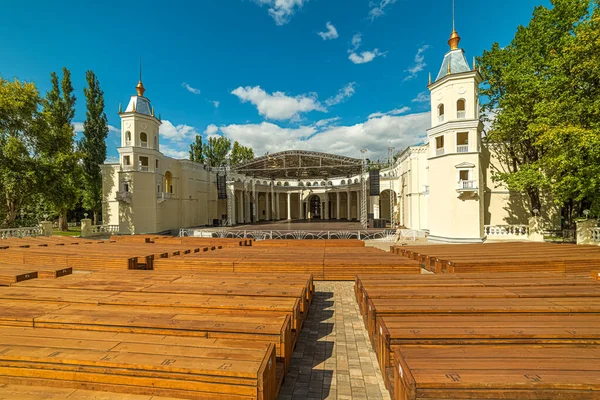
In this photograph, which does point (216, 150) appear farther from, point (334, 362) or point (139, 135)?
point (334, 362)

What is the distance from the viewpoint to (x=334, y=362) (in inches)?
175

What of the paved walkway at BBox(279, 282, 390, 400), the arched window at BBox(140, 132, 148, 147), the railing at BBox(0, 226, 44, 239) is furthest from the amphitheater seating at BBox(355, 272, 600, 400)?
the railing at BBox(0, 226, 44, 239)

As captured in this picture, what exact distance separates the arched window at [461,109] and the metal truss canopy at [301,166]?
13.1 meters

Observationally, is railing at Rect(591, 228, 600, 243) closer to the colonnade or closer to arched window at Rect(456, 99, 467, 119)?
arched window at Rect(456, 99, 467, 119)

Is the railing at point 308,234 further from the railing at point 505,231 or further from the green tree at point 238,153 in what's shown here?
the green tree at point 238,153

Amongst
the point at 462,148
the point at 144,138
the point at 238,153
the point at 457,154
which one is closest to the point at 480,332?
→ the point at 457,154

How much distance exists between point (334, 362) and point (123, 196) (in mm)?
25675

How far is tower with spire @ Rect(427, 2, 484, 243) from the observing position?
59.9 feet

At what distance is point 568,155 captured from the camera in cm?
1340

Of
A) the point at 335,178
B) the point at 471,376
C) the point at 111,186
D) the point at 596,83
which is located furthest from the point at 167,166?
the point at 596,83

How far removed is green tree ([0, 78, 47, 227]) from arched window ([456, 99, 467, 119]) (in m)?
33.2

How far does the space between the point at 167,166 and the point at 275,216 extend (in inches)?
851

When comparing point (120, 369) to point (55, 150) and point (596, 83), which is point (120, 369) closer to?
point (596, 83)

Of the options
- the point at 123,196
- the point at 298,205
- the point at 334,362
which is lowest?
the point at 334,362
